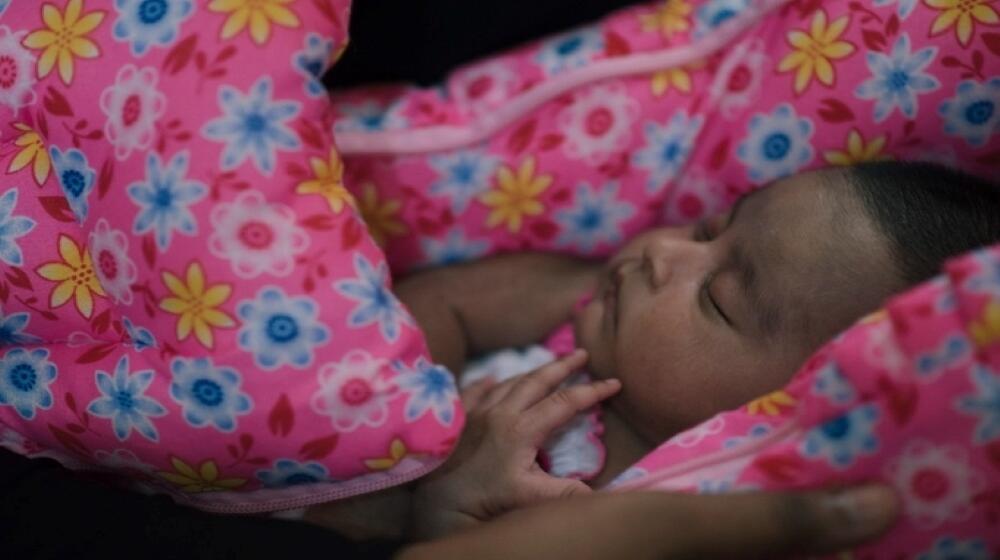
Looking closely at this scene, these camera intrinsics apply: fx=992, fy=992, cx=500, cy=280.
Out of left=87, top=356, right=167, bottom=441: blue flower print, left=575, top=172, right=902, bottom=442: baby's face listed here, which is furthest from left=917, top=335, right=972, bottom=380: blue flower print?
left=87, top=356, right=167, bottom=441: blue flower print

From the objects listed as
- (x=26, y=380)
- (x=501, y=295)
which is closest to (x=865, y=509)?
(x=501, y=295)

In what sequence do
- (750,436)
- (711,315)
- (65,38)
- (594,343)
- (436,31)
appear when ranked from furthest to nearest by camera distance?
(436,31)
(594,343)
(711,315)
(65,38)
(750,436)

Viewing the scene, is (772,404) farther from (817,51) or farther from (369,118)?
(369,118)

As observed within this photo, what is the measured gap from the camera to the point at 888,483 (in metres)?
0.92

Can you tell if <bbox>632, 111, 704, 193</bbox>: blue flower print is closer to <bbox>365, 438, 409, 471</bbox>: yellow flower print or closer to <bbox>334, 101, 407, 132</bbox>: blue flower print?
<bbox>334, 101, 407, 132</bbox>: blue flower print

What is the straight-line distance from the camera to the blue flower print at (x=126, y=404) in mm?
1067

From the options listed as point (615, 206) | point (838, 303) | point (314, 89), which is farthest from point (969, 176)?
point (314, 89)

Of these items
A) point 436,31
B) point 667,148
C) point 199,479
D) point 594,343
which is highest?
point 436,31

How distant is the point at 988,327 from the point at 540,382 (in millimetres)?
548

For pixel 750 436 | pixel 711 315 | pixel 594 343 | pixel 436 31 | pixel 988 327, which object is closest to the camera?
pixel 988 327

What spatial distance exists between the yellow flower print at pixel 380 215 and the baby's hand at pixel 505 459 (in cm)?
35

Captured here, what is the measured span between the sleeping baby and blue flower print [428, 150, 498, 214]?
0.21 m

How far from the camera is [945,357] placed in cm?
86

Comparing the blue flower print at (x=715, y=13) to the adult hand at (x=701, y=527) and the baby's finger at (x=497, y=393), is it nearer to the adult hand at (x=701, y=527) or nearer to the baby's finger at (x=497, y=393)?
the baby's finger at (x=497, y=393)
